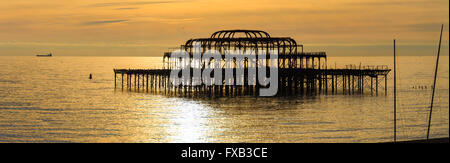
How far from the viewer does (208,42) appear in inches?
2697

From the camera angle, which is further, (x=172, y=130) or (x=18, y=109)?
(x=18, y=109)

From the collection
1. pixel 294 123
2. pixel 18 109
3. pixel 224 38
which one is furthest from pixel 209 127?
pixel 224 38

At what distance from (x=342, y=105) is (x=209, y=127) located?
17.4 m

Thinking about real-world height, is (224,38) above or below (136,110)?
above

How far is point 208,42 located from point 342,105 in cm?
2272
